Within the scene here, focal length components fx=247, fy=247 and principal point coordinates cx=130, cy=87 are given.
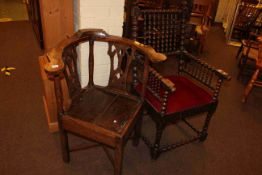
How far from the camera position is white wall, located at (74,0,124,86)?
5.98 feet

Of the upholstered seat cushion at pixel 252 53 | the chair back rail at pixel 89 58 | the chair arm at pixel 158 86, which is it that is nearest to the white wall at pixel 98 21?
the chair back rail at pixel 89 58

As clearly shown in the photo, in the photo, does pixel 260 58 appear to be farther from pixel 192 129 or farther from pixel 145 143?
pixel 145 143

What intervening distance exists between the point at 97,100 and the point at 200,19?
120 inches

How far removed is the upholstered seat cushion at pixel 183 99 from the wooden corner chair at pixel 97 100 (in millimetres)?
134

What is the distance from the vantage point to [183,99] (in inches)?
74.7

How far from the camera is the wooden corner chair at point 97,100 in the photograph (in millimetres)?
1501

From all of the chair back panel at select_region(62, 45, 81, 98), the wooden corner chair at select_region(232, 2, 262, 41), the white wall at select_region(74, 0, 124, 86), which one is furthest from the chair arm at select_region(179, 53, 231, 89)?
the wooden corner chair at select_region(232, 2, 262, 41)

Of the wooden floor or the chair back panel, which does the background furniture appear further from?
the chair back panel

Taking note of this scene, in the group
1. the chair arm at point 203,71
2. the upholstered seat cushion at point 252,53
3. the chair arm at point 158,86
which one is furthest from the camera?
the upholstered seat cushion at point 252,53

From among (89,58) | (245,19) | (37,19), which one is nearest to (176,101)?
(89,58)

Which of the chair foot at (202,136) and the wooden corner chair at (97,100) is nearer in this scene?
the wooden corner chair at (97,100)

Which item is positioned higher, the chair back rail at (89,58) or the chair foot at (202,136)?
the chair back rail at (89,58)

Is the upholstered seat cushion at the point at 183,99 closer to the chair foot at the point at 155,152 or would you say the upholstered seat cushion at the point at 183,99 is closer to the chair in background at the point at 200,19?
the chair foot at the point at 155,152

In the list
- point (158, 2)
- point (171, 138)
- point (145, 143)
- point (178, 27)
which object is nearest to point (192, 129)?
point (171, 138)
